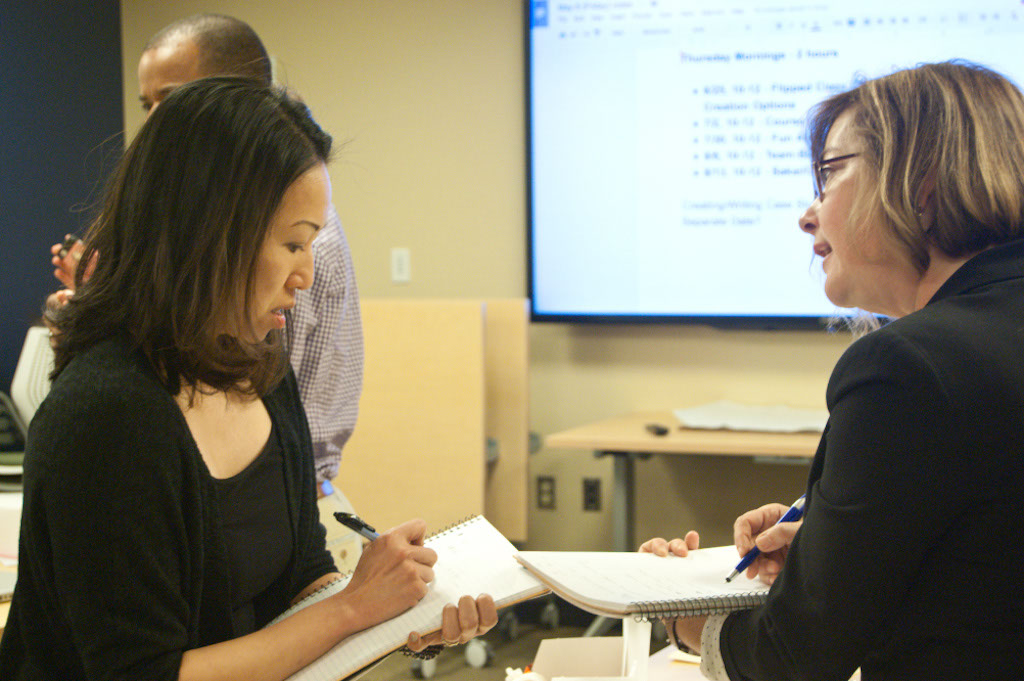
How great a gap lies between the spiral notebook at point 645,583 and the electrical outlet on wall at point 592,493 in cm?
238

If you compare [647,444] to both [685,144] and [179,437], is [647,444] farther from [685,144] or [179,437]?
[179,437]

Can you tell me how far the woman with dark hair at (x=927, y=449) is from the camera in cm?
80

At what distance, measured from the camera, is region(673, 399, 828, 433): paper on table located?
279 cm

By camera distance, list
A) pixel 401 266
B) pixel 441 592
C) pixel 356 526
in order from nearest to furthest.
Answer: pixel 441 592 < pixel 356 526 < pixel 401 266

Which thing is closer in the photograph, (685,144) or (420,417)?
(420,417)

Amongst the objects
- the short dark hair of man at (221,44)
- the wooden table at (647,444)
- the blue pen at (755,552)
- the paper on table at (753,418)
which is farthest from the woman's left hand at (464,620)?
the paper on table at (753,418)

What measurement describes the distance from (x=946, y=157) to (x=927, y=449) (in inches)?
13.4

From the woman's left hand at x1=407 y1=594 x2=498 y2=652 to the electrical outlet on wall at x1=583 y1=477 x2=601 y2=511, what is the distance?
2571 millimetres

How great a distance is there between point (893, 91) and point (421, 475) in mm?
2320

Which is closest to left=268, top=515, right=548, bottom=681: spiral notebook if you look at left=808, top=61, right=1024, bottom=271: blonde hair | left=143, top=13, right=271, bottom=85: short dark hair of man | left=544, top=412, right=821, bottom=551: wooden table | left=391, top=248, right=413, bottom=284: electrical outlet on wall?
left=808, top=61, right=1024, bottom=271: blonde hair

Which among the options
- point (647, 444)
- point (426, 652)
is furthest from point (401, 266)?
point (426, 652)

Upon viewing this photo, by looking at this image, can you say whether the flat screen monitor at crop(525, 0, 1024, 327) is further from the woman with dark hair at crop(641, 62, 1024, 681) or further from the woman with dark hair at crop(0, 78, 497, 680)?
the woman with dark hair at crop(0, 78, 497, 680)

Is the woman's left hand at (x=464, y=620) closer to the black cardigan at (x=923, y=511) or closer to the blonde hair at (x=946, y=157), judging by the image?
the black cardigan at (x=923, y=511)

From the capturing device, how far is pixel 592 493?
139 inches
